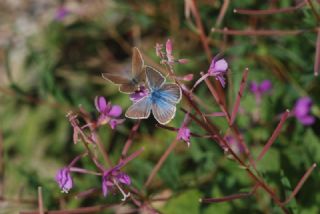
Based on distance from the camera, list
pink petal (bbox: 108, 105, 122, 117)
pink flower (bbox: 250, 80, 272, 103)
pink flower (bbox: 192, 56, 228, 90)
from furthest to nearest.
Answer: pink flower (bbox: 250, 80, 272, 103)
pink petal (bbox: 108, 105, 122, 117)
pink flower (bbox: 192, 56, 228, 90)

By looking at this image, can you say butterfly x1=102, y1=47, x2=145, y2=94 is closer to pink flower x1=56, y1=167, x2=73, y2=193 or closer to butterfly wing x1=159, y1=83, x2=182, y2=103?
butterfly wing x1=159, y1=83, x2=182, y2=103

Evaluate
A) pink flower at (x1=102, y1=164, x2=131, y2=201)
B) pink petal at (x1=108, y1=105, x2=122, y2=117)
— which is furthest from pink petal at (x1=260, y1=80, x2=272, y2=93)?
pink flower at (x1=102, y1=164, x2=131, y2=201)

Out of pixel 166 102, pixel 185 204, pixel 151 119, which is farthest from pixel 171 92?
pixel 151 119

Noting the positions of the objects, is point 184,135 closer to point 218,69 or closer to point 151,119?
point 218,69

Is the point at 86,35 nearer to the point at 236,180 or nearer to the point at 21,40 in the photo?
the point at 21,40

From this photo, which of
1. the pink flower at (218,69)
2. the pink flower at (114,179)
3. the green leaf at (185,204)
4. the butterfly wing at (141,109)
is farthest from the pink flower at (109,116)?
the green leaf at (185,204)

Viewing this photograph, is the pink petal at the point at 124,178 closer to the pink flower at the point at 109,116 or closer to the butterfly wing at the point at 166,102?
the pink flower at the point at 109,116
